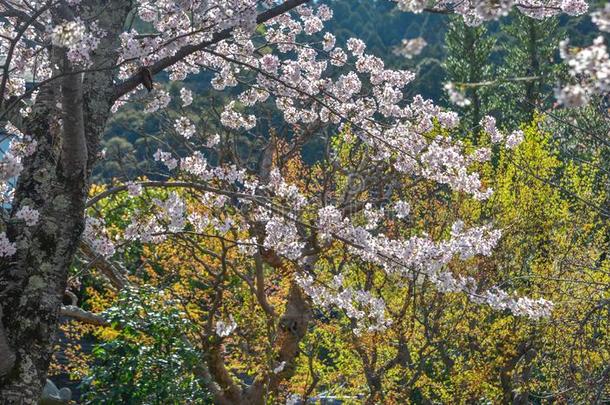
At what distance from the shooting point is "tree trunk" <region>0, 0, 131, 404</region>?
153 inches

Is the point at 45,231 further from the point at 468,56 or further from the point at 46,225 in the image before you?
the point at 468,56

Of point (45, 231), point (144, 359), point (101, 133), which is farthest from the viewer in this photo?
point (144, 359)

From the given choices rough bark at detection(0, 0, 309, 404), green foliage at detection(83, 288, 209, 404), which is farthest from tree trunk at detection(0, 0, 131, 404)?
green foliage at detection(83, 288, 209, 404)

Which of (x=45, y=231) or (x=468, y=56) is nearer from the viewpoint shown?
(x=45, y=231)

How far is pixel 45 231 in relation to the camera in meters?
4.06

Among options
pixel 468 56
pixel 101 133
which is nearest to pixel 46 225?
pixel 101 133

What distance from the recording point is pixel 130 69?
6336 millimetres

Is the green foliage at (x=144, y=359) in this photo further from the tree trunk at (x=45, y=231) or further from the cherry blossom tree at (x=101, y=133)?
the tree trunk at (x=45, y=231)

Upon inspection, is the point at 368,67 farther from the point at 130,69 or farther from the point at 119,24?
the point at 119,24

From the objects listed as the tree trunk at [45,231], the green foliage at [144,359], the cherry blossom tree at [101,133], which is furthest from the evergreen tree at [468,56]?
the tree trunk at [45,231]

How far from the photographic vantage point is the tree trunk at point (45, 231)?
3.89 m

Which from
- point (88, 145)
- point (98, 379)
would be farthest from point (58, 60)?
point (98, 379)

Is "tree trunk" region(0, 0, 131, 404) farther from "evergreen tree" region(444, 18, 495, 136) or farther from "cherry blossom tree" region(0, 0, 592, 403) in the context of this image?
"evergreen tree" region(444, 18, 495, 136)

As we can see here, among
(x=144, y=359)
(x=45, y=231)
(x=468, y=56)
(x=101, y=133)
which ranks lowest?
(x=45, y=231)
